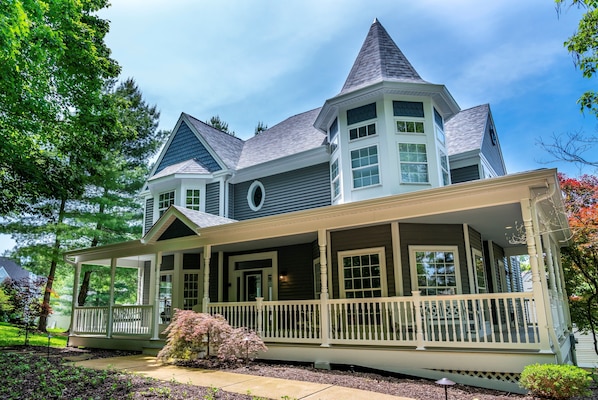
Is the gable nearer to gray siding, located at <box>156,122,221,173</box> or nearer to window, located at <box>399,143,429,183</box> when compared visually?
gray siding, located at <box>156,122,221,173</box>

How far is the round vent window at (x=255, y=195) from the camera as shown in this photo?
1435 cm

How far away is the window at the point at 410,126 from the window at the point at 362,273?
344 cm

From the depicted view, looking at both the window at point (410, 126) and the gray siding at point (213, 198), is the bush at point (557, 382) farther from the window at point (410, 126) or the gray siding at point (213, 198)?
the gray siding at point (213, 198)

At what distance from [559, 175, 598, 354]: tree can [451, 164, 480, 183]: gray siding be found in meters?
3.26

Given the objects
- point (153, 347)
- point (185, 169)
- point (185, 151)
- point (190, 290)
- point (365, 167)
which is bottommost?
point (153, 347)

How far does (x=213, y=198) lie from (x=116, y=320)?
514 centimetres

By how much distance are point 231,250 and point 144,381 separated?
21.6ft

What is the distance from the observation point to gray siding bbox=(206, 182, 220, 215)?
14797 mm

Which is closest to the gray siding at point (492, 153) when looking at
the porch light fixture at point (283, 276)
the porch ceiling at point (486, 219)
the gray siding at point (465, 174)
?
the gray siding at point (465, 174)

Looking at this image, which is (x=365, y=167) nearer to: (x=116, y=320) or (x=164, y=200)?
(x=164, y=200)

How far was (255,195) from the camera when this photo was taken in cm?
1476

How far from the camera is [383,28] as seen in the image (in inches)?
530

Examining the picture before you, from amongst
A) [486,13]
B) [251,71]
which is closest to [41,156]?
[251,71]

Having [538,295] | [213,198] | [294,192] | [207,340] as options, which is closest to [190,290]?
[213,198]
